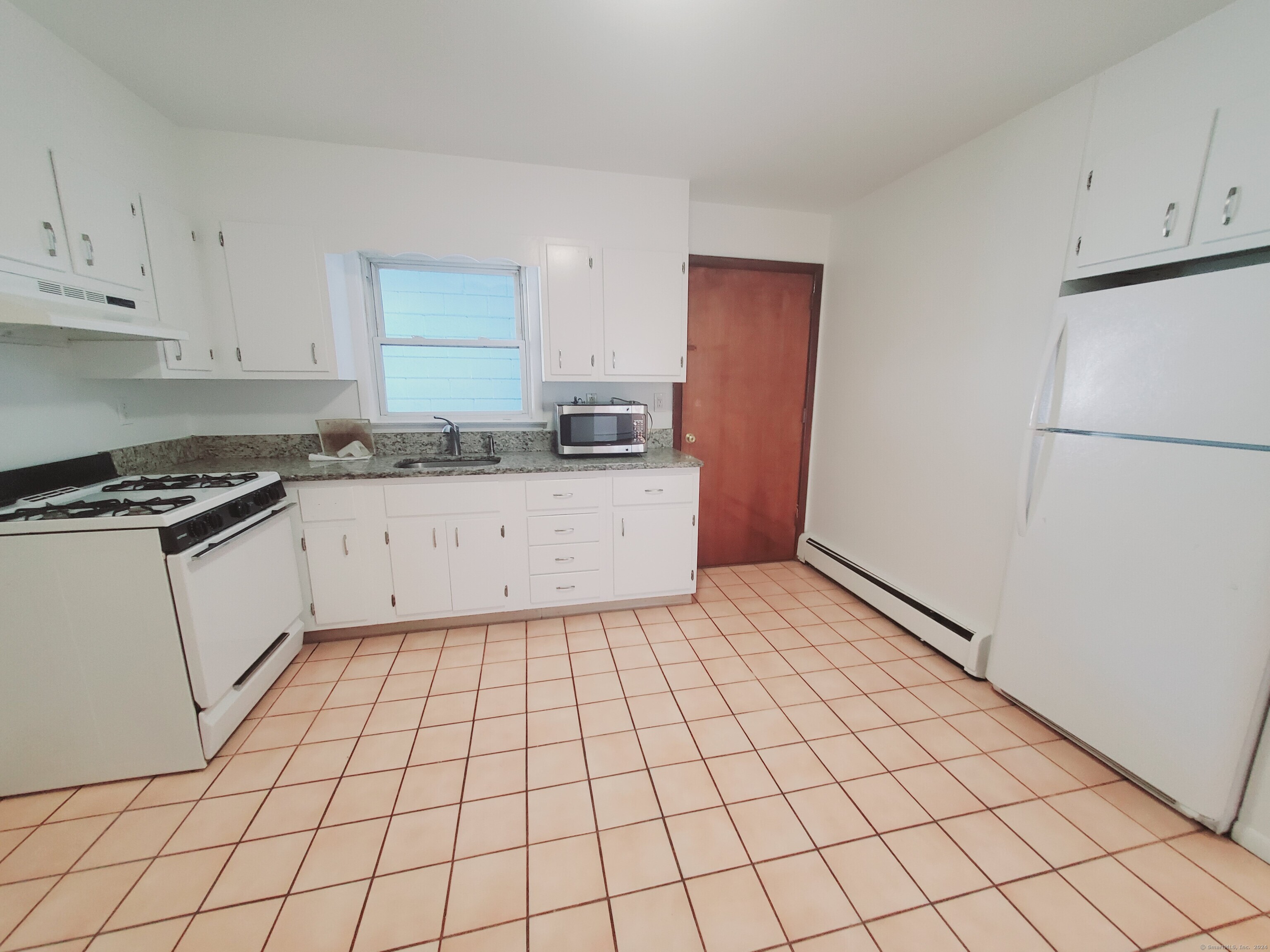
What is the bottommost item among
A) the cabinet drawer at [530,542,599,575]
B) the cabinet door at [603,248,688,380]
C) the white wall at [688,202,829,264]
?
the cabinet drawer at [530,542,599,575]

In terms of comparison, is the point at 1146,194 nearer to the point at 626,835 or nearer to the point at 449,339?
the point at 626,835

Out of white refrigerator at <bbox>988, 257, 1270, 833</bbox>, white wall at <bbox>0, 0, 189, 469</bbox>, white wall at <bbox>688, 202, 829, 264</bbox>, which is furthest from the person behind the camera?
white wall at <bbox>688, 202, 829, 264</bbox>

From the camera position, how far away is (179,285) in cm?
219

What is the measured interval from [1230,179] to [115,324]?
3606 millimetres

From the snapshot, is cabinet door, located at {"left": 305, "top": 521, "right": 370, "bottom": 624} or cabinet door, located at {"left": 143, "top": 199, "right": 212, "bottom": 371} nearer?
cabinet door, located at {"left": 143, "top": 199, "right": 212, "bottom": 371}

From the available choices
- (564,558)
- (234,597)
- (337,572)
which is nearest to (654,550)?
(564,558)

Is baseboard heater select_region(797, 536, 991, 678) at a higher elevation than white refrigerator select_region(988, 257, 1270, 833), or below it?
below

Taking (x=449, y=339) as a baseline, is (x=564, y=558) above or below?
below

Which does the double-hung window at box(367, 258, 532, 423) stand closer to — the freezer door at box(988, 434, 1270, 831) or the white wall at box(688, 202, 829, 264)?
the white wall at box(688, 202, 829, 264)

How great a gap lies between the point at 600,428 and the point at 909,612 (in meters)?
1.98

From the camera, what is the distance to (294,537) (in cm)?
229

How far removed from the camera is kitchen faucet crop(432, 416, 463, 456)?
9.09ft

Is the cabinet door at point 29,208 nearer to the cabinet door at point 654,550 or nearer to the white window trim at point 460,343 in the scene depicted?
the white window trim at point 460,343

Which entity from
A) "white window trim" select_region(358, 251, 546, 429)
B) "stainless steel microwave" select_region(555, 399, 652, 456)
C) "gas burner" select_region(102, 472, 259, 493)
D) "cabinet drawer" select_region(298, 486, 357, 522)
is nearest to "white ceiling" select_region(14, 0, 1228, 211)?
"white window trim" select_region(358, 251, 546, 429)
